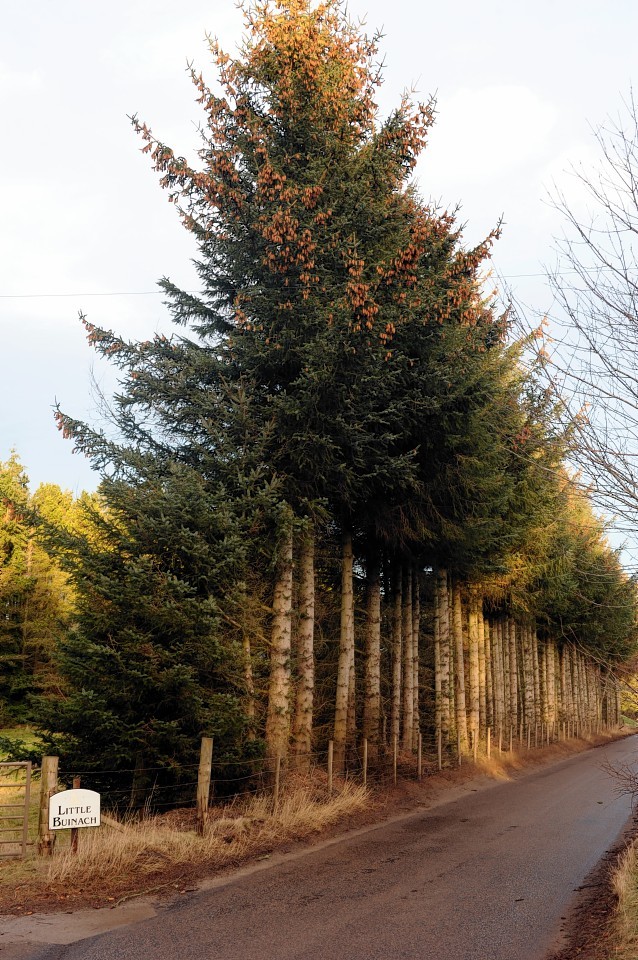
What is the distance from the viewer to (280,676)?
14547mm

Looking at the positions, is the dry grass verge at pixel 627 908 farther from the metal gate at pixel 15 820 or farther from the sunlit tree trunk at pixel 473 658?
the sunlit tree trunk at pixel 473 658

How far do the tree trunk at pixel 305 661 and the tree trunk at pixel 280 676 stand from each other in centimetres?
101

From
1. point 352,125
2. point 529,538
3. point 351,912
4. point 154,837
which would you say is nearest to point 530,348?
point 351,912

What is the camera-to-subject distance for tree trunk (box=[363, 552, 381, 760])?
18625 millimetres

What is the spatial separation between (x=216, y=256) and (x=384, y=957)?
13332 mm

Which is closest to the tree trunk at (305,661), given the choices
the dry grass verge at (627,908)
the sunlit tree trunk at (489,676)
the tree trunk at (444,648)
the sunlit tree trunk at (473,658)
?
the dry grass verge at (627,908)

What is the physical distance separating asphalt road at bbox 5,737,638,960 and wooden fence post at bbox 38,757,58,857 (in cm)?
235

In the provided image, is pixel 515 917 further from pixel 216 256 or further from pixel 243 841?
pixel 216 256

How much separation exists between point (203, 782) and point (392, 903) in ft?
12.6

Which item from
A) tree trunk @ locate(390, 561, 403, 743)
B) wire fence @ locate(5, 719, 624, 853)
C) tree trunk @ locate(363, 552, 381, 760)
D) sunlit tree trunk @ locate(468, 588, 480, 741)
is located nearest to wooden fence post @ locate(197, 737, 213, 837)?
wire fence @ locate(5, 719, 624, 853)

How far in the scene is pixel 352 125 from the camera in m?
16.1

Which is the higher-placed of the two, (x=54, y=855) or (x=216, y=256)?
(x=216, y=256)

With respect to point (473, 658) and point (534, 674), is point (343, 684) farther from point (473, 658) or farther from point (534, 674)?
point (534, 674)

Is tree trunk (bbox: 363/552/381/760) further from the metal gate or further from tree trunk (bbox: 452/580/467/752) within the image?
the metal gate
